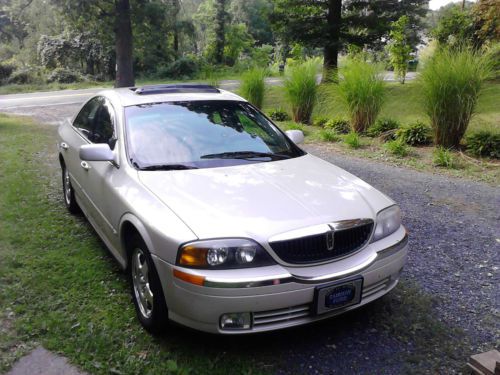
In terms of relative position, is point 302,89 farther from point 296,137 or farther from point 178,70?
point 178,70

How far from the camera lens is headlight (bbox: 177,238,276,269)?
2.63m

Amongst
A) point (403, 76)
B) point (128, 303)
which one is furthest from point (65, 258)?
point (403, 76)

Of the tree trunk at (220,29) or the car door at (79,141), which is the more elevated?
the tree trunk at (220,29)

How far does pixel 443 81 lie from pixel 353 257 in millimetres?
6003

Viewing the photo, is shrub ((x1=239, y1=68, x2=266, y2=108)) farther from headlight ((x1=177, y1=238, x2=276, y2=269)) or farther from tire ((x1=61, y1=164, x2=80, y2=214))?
headlight ((x1=177, y1=238, x2=276, y2=269))

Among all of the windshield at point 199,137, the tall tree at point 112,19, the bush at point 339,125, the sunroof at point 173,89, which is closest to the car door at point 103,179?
the windshield at point 199,137


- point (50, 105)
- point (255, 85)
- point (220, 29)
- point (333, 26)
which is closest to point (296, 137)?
point (255, 85)

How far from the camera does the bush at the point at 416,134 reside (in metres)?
8.75

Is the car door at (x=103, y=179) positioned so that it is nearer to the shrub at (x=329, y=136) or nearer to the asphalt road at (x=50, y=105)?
the shrub at (x=329, y=136)

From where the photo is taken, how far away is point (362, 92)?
32.0 ft

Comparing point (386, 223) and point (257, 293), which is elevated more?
point (386, 223)

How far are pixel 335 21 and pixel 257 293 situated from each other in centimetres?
1760

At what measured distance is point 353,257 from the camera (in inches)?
114

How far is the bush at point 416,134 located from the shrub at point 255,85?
16.3 feet
